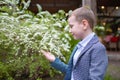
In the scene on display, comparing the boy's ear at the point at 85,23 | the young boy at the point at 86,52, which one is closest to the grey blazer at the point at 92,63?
the young boy at the point at 86,52

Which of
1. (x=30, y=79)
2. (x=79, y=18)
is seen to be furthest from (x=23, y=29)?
(x=79, y=18)

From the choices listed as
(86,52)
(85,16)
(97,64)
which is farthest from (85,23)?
(97,64)

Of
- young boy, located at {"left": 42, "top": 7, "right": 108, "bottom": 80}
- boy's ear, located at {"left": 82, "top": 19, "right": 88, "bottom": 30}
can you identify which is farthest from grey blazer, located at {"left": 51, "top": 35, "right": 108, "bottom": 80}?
boy's ear, located at {"left": 82, "top": 19, "right": 88, "bottom": 30}

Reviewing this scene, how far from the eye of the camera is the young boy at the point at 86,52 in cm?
240

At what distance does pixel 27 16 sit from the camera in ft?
18.8

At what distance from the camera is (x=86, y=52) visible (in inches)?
97.4

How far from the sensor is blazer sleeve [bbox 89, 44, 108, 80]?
94.0 inches

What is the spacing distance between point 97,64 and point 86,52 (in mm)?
134

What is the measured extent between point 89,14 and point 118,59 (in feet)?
36.6

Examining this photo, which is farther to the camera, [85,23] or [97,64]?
[85,23]

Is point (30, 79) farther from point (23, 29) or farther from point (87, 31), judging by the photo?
point (87, 31)

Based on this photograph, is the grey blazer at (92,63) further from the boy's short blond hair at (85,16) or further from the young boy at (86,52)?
the boy's short blond hair at (85,16)

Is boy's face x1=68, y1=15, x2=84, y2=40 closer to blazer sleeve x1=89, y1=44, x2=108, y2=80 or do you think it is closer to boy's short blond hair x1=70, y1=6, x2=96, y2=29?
boy's short blond hair x1=70, y1=6, x2=96, y2=29

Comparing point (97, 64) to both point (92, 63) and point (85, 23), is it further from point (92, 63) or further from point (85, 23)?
point (85, 23)
